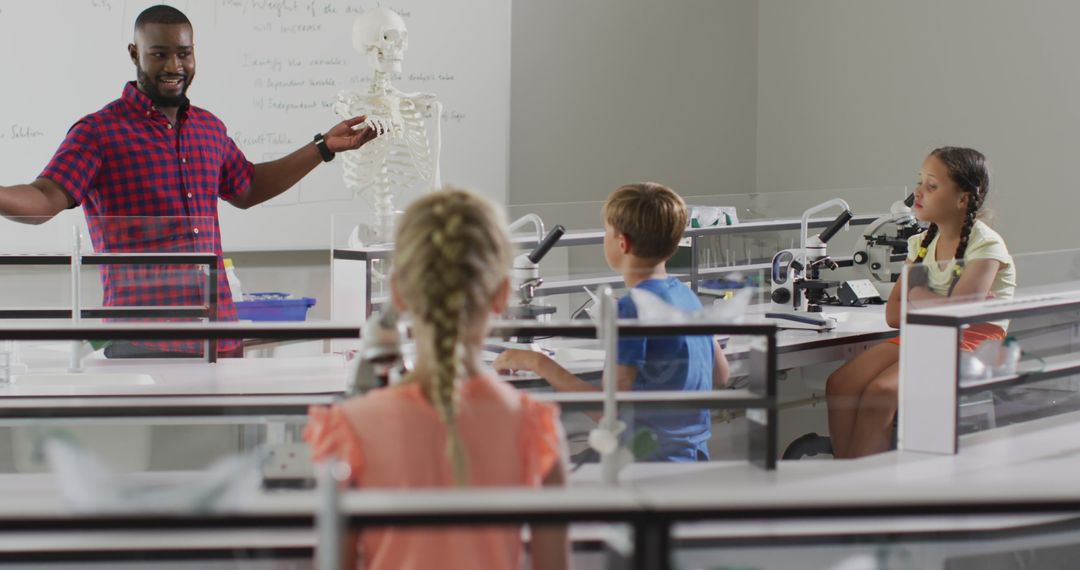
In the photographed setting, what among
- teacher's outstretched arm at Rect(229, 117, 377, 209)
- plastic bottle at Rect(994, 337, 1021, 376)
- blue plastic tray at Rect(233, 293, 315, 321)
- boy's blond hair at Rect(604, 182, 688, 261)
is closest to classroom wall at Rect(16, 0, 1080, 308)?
blue plastic tray at Rect(233, 293, 315, 321)

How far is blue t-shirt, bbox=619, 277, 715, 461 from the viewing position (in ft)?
6.99

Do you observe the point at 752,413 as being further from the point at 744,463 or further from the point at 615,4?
the point at 615,4

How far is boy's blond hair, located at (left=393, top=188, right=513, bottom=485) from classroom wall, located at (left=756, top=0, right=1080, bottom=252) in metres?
4.51

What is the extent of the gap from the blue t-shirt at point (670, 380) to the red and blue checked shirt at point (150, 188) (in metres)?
1.40

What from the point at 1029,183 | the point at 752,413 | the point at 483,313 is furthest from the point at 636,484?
the point at 1029,183

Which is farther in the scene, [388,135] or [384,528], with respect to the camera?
[388,135]

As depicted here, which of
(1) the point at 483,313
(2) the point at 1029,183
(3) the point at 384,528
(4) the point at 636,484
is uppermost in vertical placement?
(2) the point at 1029,183

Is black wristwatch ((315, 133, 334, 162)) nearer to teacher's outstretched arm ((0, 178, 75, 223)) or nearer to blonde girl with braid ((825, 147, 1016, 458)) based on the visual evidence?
teacher's outstretched arm ((0, 178, 75, 223))

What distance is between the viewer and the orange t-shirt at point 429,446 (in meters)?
1.29

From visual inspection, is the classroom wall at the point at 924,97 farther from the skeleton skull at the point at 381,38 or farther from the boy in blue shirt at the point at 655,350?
the boy in blue shirt at the point at 655,350

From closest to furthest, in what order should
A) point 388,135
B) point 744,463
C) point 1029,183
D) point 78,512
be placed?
point 78,512, point 744,463, point 388,135, point 1029,183

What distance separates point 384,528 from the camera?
3.46ft

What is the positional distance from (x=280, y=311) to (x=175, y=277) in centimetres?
132

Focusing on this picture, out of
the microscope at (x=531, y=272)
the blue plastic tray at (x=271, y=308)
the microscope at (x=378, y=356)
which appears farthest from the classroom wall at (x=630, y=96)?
the microscope at (x=378, y=356)
